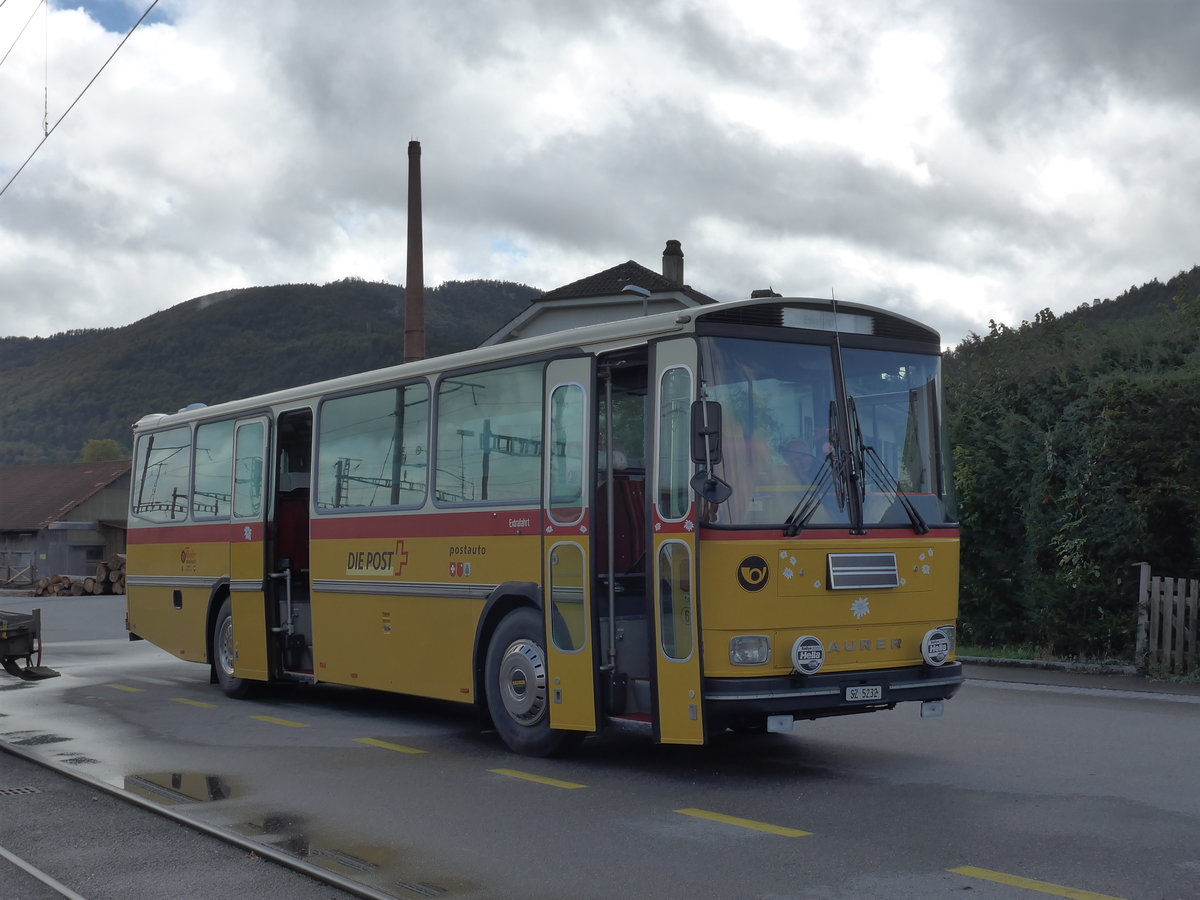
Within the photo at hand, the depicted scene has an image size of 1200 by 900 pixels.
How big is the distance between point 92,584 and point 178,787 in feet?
135

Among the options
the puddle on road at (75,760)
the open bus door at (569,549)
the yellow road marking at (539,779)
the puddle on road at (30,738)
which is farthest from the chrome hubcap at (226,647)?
the open bus door at (569,549)

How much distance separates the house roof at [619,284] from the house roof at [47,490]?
23.7 meters

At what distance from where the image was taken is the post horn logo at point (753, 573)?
8.66 metres

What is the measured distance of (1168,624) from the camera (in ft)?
47.4

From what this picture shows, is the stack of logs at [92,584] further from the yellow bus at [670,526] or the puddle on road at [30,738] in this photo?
the yellow bus at [670,526]

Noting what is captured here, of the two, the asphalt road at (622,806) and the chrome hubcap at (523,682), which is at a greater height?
the chrome hubcap at (523,682)

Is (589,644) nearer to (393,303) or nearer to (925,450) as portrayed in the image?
(925,450)

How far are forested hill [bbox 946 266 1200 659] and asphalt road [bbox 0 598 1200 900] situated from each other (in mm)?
2455

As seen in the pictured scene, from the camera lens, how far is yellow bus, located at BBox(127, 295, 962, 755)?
8.75m

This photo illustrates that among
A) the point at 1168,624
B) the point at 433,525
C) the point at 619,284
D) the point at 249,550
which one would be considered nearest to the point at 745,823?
the point at 433,525

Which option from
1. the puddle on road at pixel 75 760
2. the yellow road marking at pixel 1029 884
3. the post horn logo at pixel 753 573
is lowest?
the puddle on road at pixel 75 760

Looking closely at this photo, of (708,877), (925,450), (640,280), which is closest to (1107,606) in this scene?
(925,450)

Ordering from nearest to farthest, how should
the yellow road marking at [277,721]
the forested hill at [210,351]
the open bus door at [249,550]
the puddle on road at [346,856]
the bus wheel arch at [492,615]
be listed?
the puddle on road at [346,856]
the bus wheel arch at [492,615]
the yellow road marking at [277,721]
the open bus door at [249,550]
the forested hill at [210,351]

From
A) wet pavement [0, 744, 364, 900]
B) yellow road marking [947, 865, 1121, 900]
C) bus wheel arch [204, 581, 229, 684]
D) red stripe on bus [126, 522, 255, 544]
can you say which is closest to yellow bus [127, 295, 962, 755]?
yellow road marking [947, 865, 1121, 900]
